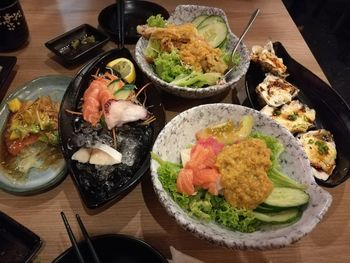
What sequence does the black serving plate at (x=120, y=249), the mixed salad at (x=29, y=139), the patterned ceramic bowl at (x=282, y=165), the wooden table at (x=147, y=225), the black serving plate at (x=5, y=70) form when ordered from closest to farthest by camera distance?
the patterned ceramic bowl at (x=282, y=165) < the black serving plate at (x=120, y=249) < the wooden table at (x=147, y=225) < the mixed salad at (x=29, y=139) < the black serving plate at (x=5, y=70)

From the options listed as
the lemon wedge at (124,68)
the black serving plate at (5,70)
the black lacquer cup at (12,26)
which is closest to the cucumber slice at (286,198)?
the lemon wedge at (124,68)

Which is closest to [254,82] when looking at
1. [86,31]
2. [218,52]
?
[218,52]

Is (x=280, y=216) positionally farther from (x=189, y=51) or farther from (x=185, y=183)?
(x=189, y=51)

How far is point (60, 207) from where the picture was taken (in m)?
1.38

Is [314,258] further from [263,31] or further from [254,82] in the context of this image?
[263,31]

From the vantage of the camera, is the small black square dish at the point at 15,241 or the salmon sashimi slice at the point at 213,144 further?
the salmon sashimi slice at the point at 213,144

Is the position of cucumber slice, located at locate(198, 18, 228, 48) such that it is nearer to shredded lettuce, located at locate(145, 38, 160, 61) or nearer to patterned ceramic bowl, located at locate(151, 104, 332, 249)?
shredded lettuce, located at locate(145, 38, 160, 61)

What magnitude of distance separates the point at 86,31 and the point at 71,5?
48 centimetres

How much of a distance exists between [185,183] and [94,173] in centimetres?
41

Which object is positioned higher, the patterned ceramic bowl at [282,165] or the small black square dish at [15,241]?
the patterned ceramic bowl at [282,165]

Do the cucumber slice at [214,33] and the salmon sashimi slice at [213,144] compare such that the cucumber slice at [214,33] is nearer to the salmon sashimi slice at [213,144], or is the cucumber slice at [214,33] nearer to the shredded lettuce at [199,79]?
the shredded lettuce at [199,79]

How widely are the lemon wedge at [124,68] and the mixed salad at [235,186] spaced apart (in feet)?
2.09

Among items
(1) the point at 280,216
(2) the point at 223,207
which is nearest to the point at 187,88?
(2) the point at 223,207

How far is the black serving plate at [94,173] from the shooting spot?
125 centimetres
